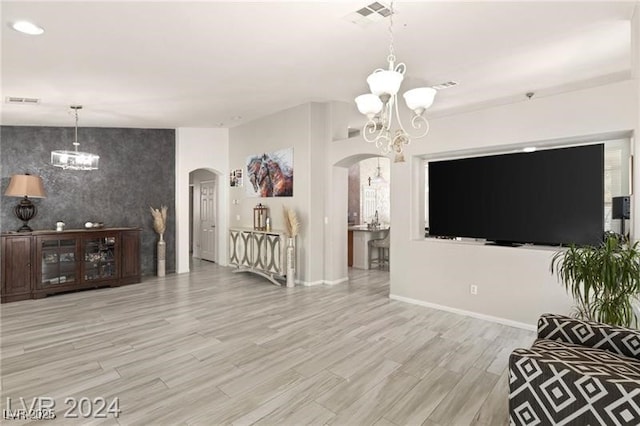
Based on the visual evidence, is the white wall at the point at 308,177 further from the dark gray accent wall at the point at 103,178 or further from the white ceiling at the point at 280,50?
the dark gray accent wall at the point at 103,178

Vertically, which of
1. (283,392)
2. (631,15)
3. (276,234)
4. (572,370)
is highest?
(631,15)

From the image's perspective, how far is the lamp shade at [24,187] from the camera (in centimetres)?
529

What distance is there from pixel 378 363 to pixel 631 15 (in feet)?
12.5

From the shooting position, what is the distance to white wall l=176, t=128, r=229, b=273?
7.36 m

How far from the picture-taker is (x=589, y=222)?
3635 millimetres

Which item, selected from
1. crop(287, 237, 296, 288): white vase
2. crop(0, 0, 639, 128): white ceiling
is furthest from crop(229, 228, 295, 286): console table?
crop(0, 0, 639, 128): white ceiling

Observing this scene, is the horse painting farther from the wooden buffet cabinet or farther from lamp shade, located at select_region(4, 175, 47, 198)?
lamp shade, located at select_region(4, 175, 47, 198)

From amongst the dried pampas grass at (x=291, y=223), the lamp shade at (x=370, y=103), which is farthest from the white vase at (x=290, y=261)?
the lamp shade at (x=370, y=103)

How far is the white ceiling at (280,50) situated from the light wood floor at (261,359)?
9.71 feet

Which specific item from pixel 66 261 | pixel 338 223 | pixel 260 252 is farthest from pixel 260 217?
pixel 66 261

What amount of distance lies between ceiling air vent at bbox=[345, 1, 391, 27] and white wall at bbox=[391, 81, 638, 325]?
2.04 metres

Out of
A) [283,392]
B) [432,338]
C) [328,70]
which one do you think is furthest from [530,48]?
[283,392]

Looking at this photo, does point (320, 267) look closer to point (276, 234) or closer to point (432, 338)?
point (276, 234)

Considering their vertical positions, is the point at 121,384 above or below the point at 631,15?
below
